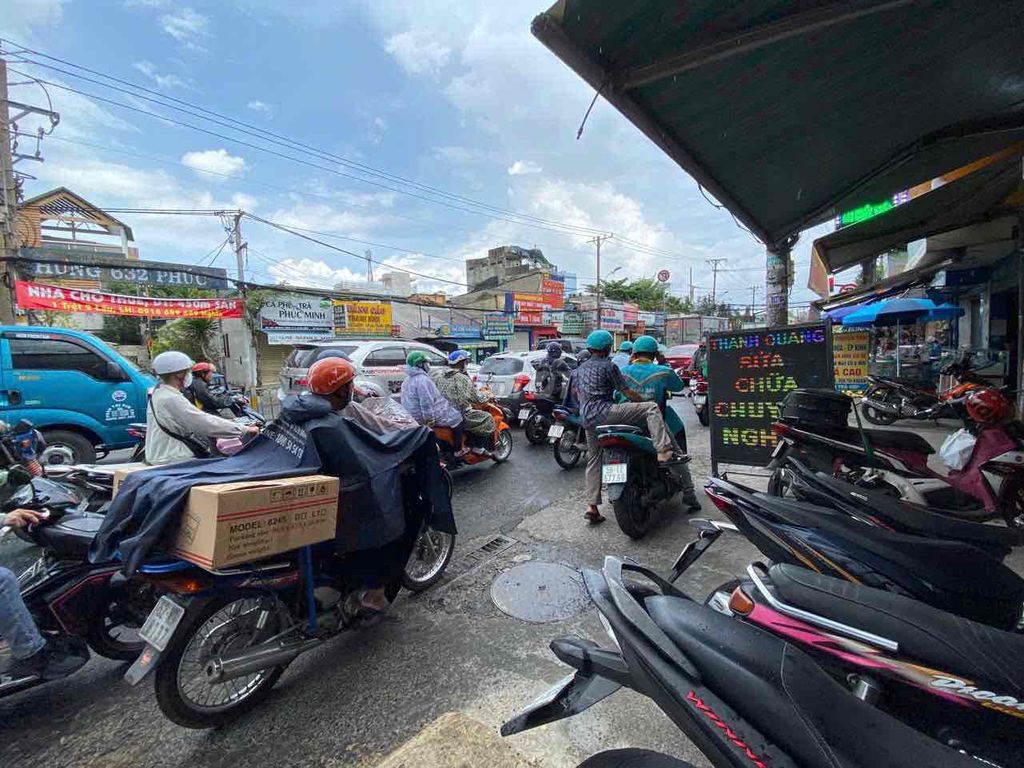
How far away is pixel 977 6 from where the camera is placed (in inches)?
94.0

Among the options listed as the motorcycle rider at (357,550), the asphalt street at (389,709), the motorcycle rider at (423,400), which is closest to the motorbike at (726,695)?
the asphalt street at (389,709)

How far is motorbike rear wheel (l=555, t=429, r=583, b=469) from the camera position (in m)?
6.16

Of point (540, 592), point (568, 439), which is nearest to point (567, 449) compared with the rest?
point (568, 439)

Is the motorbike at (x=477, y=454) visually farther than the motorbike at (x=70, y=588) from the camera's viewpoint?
Yes

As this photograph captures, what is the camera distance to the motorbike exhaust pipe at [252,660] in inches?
76.9

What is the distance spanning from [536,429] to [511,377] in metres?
1.99

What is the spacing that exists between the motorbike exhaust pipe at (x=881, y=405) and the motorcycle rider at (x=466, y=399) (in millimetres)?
7481

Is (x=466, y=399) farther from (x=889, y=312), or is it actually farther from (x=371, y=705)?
(x=889, y=312)

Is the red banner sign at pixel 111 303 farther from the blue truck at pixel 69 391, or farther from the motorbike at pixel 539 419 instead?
the motorbike at pixel 539 419

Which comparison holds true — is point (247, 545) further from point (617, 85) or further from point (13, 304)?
point (13, 304)

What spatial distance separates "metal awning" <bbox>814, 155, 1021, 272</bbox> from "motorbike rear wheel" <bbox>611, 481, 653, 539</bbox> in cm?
506

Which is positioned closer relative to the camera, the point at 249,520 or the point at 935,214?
the point at 249,520

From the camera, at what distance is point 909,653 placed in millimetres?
1272

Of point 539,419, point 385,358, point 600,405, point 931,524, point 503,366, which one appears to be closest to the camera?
point 931,524
